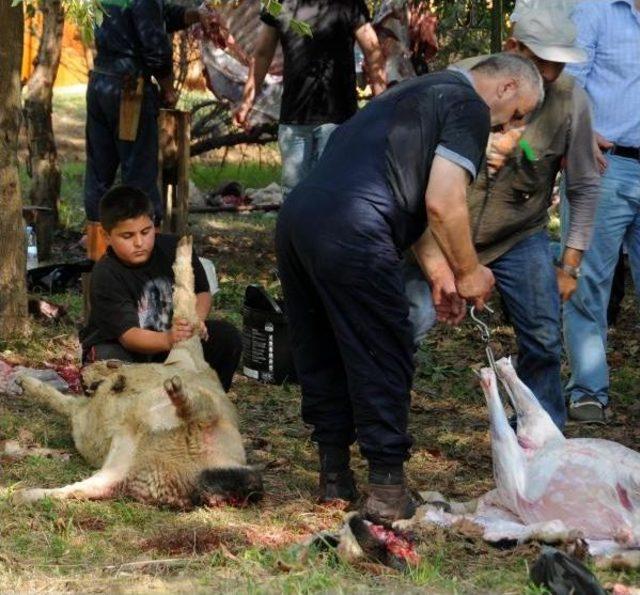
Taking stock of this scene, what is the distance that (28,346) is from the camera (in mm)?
8367

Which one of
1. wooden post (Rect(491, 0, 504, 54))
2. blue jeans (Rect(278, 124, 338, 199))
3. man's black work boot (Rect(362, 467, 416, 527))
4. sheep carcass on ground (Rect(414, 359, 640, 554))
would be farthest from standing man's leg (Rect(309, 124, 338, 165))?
man's black work boot (Rect(362, 467, 416, 527))

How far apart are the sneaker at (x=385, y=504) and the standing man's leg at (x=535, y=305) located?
1.27 meters

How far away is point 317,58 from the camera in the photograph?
9102mm

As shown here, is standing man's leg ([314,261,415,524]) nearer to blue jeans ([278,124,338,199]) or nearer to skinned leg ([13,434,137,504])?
skinned leg ([13,434,137,504])

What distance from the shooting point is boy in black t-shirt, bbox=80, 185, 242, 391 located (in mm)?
6613

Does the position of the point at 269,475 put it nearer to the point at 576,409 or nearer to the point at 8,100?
the point at 576,409

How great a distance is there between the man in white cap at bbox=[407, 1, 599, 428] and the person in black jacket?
321 centimetres

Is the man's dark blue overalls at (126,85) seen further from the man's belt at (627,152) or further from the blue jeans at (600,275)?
the man's belt at (627,152)

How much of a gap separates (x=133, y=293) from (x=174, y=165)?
3126mm

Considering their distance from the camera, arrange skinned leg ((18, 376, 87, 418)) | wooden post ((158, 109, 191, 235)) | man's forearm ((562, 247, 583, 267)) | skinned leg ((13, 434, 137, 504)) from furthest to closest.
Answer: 1. wooden post ((158, 109, 191, 235))
2. skinned leg ((18, 376, 87, 418))
3. man's forearm ((562, 247, 583, 267))
4. skinned leg ((13, 434, 137, 504))

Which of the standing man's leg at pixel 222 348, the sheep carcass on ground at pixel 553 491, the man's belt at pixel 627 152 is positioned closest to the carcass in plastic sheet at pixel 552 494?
the sheep carcass on ground at pixel 553 491

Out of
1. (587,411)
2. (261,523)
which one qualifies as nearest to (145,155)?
(587,411)

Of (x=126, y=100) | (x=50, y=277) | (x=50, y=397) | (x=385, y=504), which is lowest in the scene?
(x=385, y=504)

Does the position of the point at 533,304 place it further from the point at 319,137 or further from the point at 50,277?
the point at 50,277
